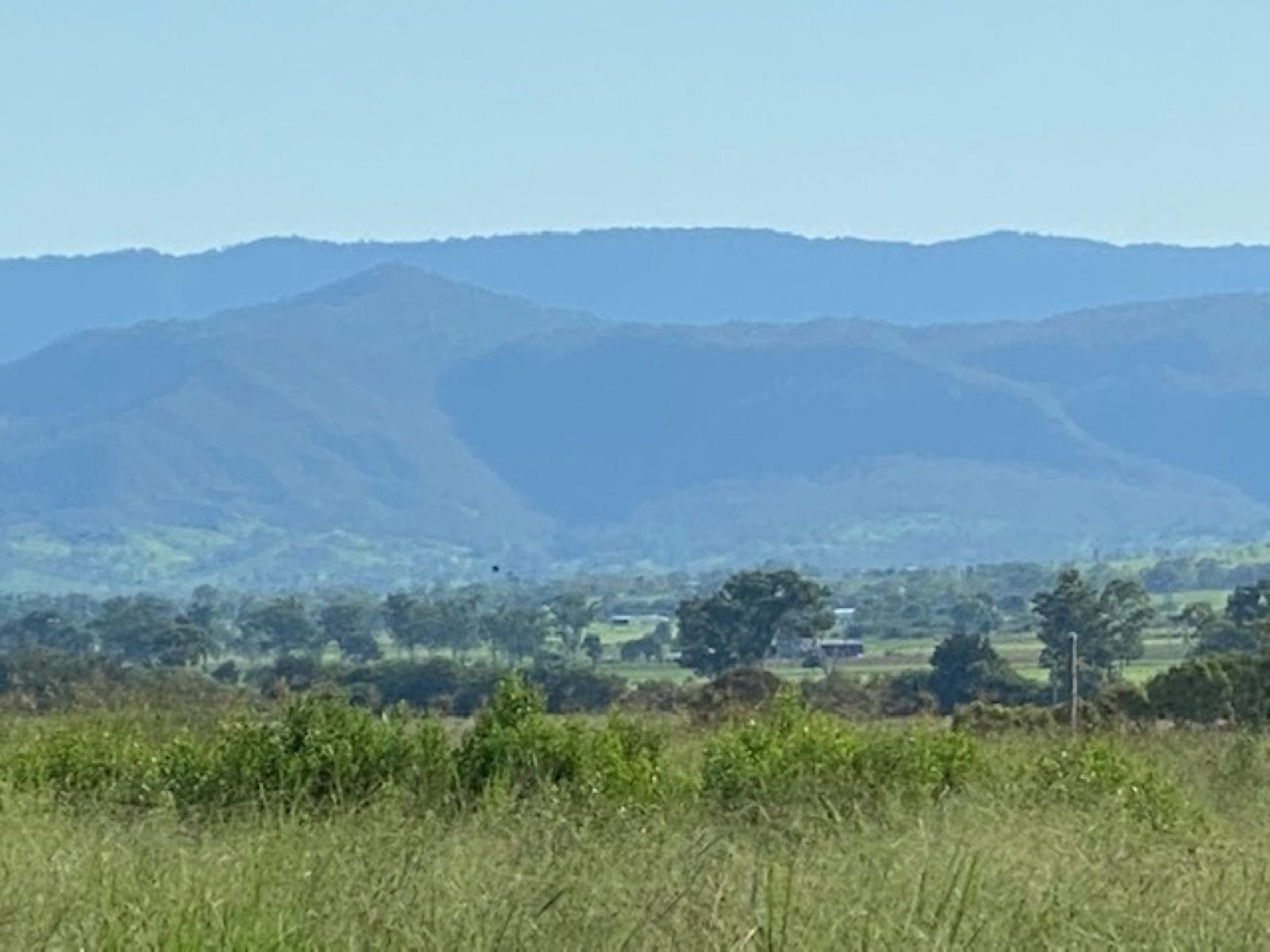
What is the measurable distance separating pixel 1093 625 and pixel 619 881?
151 ft

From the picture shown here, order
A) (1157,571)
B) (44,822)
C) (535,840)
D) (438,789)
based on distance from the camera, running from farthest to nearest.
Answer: (1157,571), (438,789), (44,822), (535,840)

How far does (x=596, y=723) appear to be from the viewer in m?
18.5

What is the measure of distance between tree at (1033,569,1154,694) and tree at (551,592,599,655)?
→ 2503cm

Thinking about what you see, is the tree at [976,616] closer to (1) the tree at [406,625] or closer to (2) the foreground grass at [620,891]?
(1) the tree at [406,625]

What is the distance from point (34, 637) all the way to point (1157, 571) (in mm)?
79122

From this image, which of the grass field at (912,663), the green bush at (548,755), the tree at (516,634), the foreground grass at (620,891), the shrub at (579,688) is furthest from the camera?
the tree at (516,634)

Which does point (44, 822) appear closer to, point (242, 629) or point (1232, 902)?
point (1232, 902)

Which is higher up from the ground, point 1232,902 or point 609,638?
point 1232,902

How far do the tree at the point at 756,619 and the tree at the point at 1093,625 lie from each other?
4.67 meters

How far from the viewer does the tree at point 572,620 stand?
283 ft

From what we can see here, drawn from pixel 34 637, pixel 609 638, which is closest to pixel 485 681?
pixel 34 637

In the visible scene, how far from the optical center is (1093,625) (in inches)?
2168

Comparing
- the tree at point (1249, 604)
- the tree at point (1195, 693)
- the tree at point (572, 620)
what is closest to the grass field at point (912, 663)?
the tree at point (1249, 604)

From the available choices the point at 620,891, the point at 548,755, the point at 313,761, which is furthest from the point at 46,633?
the point at 620,891
